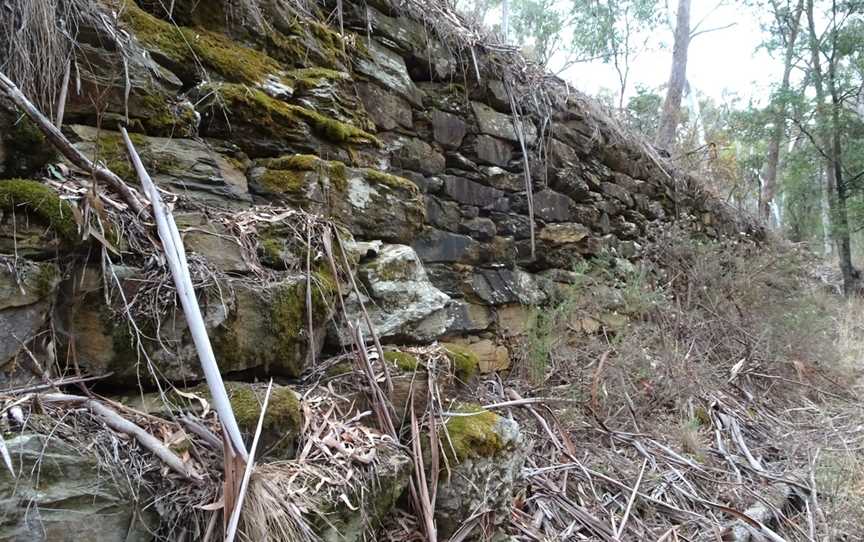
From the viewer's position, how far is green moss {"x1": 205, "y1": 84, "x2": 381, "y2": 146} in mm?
2316

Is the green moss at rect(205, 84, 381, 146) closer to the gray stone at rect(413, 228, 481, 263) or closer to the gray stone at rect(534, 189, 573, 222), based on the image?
the gray stone at rect(413, 228, 481, 263)

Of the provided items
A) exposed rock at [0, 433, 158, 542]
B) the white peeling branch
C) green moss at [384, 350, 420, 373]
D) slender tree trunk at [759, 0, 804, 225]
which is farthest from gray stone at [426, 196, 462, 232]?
slender tree trunk at [759, 0, 804, 225]

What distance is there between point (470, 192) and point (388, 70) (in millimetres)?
985

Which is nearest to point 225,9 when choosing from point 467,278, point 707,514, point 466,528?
point 467,278

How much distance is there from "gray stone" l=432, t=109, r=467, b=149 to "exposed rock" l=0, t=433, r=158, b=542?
281 centimetres

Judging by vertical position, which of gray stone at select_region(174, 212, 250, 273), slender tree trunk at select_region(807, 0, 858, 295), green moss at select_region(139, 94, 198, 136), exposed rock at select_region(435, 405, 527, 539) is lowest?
exposed rock at select_region(435, 405, 527, 539)

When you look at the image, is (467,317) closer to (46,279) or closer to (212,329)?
(212,329)

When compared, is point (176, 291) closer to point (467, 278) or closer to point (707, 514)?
point (467, 278)

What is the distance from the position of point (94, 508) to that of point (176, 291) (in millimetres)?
602

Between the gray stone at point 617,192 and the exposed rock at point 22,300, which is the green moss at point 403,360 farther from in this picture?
the gray stone at point 617,192

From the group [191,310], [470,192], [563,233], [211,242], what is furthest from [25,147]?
[563,233]

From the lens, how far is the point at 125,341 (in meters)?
1.48

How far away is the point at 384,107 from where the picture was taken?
10.4 ft

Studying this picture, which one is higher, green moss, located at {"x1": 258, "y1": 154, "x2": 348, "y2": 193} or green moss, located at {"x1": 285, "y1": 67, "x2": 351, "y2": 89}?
green moss, located at {"x1": 285, "y1": 67, "x2": 351, "y2": 89}
